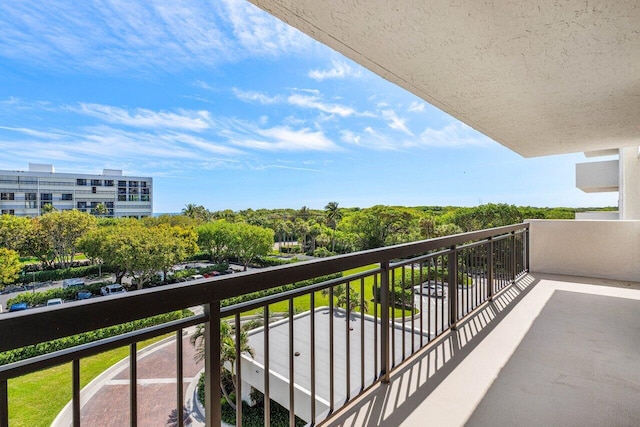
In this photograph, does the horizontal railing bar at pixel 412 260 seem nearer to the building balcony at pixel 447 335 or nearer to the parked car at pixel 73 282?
the building balcony at pixel 447 335

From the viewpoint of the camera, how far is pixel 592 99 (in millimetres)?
2760

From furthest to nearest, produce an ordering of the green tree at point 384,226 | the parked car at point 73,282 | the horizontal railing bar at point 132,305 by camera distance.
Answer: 1. the green tree at point 384,226
2. the parked car at point 73,282
3. the horizontal railing bar at point 132,305

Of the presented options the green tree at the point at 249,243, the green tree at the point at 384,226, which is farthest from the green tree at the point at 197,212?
the green tree at the point at 384,226

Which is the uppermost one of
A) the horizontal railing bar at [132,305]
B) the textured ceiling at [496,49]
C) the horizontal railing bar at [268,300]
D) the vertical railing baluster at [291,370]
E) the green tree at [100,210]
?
the textured ceiling at [496,49]

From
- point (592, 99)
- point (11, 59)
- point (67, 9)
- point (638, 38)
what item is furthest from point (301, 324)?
point (11, 59)

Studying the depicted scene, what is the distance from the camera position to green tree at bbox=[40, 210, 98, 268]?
102 ft

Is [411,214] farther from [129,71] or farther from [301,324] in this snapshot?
[129,71]

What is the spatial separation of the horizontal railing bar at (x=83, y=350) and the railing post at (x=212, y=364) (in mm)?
45

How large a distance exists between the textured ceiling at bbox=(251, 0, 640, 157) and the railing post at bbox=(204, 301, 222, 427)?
136cm

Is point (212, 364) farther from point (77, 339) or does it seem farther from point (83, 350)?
point (77, 339)

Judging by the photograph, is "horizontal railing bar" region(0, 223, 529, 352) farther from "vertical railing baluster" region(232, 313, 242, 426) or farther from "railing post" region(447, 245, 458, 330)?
"railing post" region(447, 245, 458, 330)

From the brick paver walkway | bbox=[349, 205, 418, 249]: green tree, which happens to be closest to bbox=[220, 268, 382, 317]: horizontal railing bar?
the brick paver walkway

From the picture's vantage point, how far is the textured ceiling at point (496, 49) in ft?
4.92

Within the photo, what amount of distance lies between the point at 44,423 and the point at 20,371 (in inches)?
606
